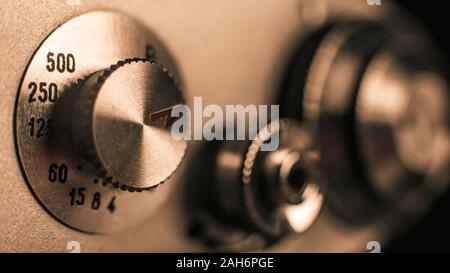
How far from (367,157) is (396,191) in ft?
0.20

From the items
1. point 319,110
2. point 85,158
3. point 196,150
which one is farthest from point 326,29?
point 85,158

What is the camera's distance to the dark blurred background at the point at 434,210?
81 centimetres

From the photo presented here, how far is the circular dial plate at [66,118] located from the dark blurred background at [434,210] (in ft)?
1.62

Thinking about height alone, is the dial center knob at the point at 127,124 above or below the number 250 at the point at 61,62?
below

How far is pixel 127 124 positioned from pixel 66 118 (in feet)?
0.15

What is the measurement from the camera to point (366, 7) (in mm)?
666

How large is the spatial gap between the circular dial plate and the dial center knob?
15 mm

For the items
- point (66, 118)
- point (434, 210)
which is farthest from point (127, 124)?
point (434, 210)

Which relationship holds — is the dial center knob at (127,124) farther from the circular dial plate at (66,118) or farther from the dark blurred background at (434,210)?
the dark blurred background at (434,210)

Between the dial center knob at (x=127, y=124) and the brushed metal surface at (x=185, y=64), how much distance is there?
0.15 ft

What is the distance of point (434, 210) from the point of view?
0.86 m

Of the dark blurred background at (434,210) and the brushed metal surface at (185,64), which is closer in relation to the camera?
the brushed metal surface at (185,64)

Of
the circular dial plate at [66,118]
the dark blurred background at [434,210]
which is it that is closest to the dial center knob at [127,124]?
the circular dial plate at [66,118]
